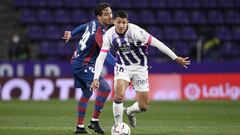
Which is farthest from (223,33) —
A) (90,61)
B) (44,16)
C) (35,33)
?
(90,61)

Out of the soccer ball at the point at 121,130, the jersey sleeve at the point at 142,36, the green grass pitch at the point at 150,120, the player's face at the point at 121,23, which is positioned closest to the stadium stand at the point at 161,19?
the green grass pitch at the point at 150,120

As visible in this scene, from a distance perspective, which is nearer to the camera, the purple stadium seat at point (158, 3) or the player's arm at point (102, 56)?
the player's arm at point (102, 56)

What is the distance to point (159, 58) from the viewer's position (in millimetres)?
29219

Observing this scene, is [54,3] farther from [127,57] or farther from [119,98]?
Answer: [119,98]

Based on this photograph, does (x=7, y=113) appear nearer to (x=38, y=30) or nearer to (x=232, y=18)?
(x=38, y=30)

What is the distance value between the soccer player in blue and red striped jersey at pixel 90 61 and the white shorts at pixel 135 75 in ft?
2.50

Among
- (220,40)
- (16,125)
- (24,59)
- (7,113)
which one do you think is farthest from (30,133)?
(220,40)

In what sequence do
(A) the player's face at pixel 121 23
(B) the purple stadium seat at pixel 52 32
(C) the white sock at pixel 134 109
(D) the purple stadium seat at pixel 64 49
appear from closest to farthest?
(A) the player's face at pixel 121 23
(C) the white sock at pixel 134 109
(D) the purple stadium seat at pixel 64 49
(B) the purple stadium seat at pixel 52 32

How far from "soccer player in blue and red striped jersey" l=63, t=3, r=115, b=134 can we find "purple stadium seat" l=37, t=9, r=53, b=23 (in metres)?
18.2

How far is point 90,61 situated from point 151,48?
1672 centimetres

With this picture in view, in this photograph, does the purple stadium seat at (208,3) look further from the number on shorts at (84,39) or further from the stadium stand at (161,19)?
the number on shorts at (84,39)

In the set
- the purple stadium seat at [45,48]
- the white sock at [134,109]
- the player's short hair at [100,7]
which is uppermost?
the player's short hair at [100,7]

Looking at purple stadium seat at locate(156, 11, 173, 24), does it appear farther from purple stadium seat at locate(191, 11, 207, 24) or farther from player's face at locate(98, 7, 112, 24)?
player's face at locate(98, 7, 112, 24)

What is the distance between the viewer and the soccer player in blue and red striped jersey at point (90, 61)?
11.7m
